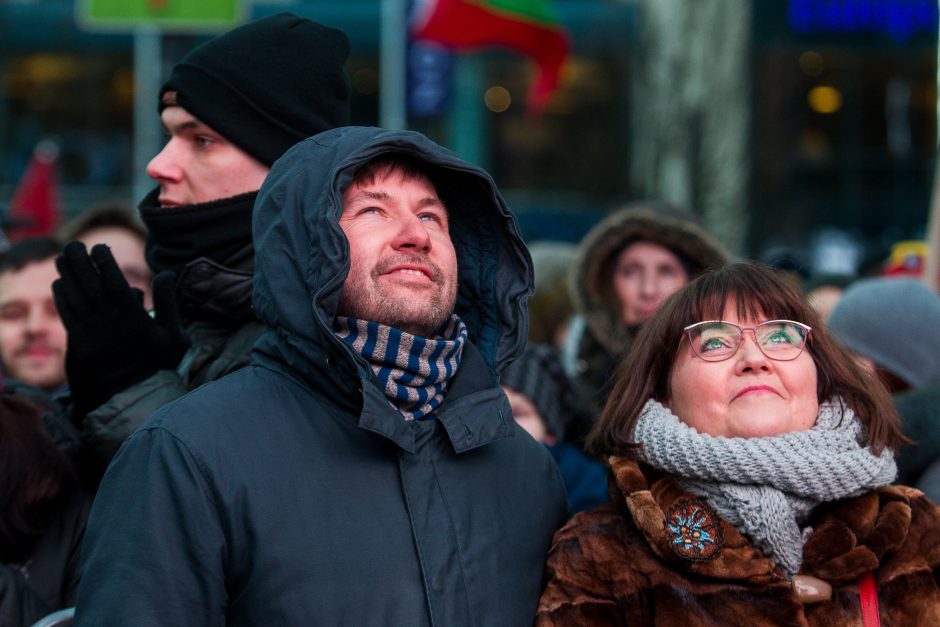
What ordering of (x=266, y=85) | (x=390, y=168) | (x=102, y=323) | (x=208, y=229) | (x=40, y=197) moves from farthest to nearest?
(x=40, y=197), (x=266, y=85), (x=208, y=229), (x=102, y=323), (x=390, y=168)

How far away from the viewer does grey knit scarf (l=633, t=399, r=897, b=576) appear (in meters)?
2.69

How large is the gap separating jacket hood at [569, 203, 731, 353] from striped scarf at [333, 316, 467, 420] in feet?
8.71

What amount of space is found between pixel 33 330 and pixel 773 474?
3.08 metres

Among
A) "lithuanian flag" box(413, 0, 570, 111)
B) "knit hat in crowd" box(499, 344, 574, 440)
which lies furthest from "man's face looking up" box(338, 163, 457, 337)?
"lithuanian flag" box(413, 0, 570, 111)

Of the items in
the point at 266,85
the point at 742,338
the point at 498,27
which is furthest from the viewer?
the point at 498,27

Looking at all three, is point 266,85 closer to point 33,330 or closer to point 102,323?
point 102,323

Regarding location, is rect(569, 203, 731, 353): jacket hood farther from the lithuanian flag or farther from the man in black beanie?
the lithuanian flag

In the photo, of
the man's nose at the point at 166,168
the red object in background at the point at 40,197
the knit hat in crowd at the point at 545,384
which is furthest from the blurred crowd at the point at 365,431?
the red object in background at the point at 40,197

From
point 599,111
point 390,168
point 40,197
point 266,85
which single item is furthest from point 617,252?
point 599,111

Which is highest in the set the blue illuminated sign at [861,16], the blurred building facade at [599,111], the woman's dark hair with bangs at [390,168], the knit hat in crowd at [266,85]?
the blue illuminated sign at [861,16]

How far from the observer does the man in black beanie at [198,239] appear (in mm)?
3051

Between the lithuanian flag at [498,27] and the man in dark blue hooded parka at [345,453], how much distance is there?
7.44m

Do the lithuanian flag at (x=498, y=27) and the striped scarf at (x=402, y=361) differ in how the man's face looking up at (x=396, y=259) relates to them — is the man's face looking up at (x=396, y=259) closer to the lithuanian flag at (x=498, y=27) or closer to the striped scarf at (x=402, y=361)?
the striped scarf at (x=402, y=361)

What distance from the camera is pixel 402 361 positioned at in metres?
2.60
